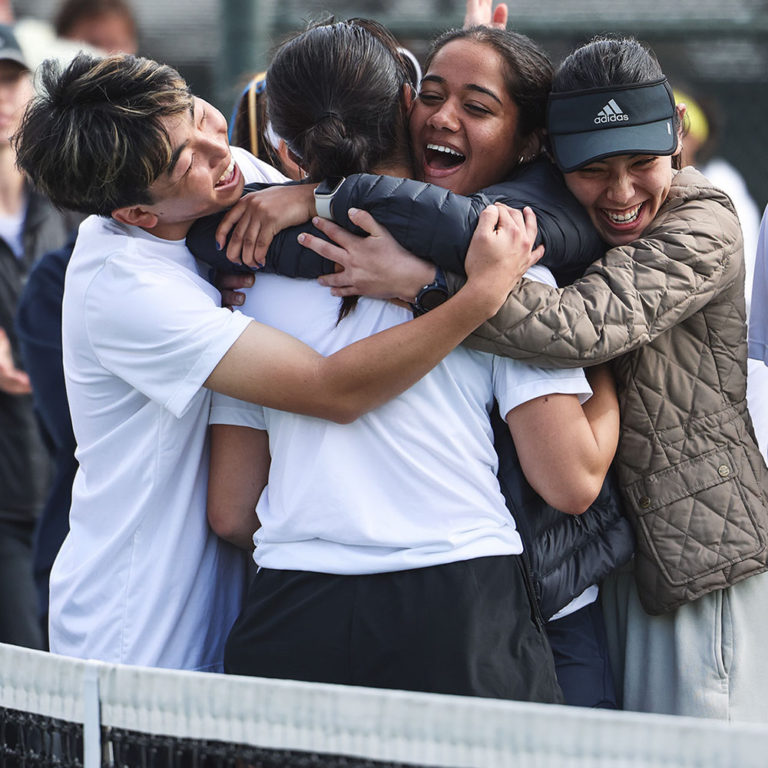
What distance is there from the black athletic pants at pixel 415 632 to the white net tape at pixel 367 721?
0.37 metres

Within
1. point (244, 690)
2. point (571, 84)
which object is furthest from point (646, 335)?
point (244, 690)

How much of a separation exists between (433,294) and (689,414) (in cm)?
49

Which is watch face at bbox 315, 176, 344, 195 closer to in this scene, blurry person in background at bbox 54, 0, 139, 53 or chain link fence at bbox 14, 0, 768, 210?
chain link fence at bbox 14, 0, 768, 210

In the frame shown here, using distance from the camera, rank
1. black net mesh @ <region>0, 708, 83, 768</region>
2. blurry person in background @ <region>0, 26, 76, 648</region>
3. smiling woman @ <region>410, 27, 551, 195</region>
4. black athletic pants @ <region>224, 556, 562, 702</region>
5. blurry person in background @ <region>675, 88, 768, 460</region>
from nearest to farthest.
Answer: black net mesh @ <region>0, 708, 83, 768</region>, black athletic pants @ <region>224, 556, 562, 702</region>, smiling woman @ <region>410, 27, 551, 195</region>, blurry person in background @ <region>0, 26, 76, 648</region>, blurry person in background @ <region>675, 88, 768, 460</region>

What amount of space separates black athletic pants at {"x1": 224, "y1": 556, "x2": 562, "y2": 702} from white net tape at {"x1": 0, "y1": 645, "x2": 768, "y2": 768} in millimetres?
366

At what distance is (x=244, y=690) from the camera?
1.46 m

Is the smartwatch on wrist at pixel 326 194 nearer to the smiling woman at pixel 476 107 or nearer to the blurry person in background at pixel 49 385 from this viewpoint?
the smiling woman at pixel 476 107

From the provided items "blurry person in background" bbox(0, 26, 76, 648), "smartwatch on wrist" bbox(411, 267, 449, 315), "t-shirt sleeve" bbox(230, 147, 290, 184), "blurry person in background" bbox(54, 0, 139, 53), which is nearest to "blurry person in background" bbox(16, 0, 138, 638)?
"blurry person in background" bbox(0, 26, 76, 648)

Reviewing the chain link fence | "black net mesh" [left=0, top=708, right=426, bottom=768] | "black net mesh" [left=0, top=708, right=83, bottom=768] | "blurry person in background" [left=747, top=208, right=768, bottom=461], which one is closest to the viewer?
"black net mesh" [left=0, top=708, right=426, bottom=768]

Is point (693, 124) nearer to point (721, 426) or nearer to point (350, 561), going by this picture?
point (721, 426)

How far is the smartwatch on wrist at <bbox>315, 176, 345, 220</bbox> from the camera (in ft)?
6.13

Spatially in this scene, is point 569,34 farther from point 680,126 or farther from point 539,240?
point 539,240

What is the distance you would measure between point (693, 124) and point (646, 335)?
311 cm

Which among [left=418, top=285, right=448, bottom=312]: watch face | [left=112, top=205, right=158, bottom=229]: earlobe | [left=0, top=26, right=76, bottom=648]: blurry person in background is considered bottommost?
[left=0, top=26, right=76, bottom=648]: blurry person in background
